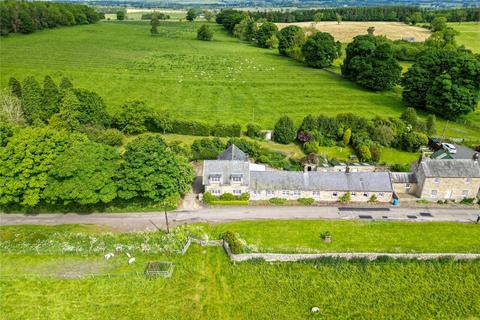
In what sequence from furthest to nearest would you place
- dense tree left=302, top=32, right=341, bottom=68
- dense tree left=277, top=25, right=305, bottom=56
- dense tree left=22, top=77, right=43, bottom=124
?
dense tree left=277, top=25, right=305, bottom=56
dense tree left=302, top=32, right=341, bottom=68
dense tree left=22, top=77, right=43, bottom=124

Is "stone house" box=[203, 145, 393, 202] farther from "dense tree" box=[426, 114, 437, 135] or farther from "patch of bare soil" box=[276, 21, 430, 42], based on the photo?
"patch of bare soil" box=[276, 21, 430, 42]

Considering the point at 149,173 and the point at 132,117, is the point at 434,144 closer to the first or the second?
the point at 149,173

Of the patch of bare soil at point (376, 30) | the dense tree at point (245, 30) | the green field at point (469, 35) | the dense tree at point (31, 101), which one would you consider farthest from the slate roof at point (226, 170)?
the patch of bare soil at point (376, 30)

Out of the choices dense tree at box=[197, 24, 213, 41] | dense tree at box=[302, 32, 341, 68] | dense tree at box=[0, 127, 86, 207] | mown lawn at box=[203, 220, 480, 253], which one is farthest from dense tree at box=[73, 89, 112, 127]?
dense tree at box=[197, 24, 213, 41]

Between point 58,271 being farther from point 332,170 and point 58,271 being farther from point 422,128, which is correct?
point 422,128

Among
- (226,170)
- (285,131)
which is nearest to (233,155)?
(226,170)

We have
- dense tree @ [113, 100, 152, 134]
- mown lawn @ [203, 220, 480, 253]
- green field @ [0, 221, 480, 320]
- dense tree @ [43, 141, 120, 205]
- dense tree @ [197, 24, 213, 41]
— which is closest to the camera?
green field @ [0, 221, 480, 320]
